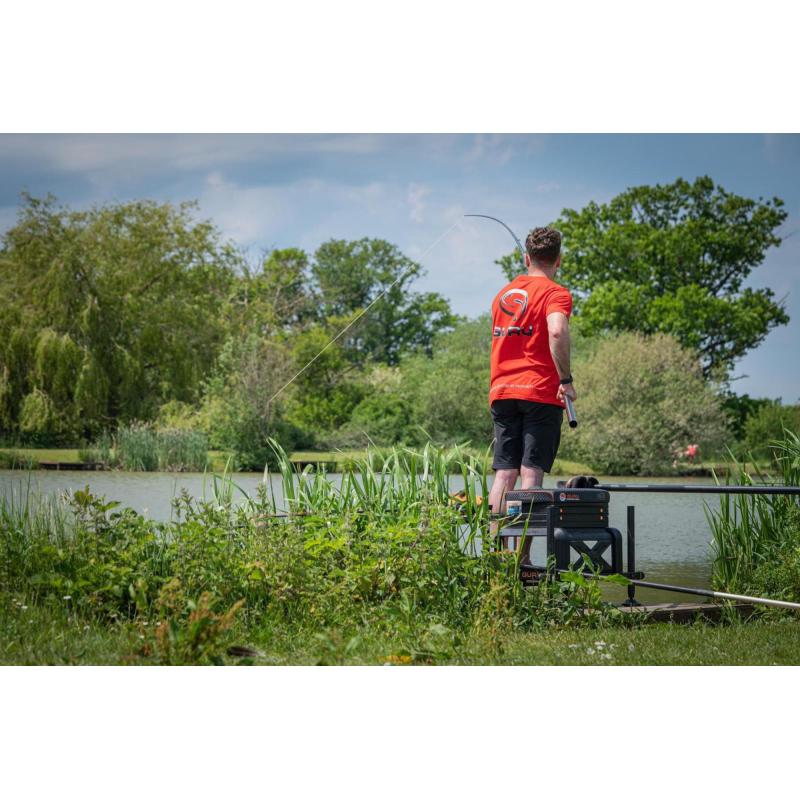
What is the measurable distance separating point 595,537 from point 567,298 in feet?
3.44

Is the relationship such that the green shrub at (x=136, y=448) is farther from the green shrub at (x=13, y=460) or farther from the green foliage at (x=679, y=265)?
the green foliage at (x=679, y=265)

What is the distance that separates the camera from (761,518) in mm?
5027

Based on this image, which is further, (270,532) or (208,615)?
(270,532)

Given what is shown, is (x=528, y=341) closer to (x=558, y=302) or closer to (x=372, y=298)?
(x=558, y=302)

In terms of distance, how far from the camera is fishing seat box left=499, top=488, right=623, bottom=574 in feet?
12.8

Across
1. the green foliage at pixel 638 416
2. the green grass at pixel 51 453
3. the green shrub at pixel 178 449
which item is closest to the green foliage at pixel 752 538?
the green grass at pixel 51 453

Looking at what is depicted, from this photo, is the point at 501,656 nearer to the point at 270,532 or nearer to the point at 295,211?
the point at 270,532

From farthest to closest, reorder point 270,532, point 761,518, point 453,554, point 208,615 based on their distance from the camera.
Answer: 1. point 761,518
2. point 270,532
3. point 453,554
4. point 208,615

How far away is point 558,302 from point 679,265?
1828cm

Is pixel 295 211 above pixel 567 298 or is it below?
above

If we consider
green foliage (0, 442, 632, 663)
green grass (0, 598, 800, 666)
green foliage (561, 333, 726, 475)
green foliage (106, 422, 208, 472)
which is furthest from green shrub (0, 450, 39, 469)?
green foliage (561, 333, 726, 475)

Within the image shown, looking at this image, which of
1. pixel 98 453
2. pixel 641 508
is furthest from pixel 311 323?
pixel 98 453
